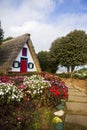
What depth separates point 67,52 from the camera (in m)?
33.9

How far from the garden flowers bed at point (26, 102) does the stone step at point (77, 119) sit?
1011 mm

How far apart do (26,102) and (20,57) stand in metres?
19.6

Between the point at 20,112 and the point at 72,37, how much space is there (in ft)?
99.2

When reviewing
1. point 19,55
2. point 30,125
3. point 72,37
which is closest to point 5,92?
point 30,125

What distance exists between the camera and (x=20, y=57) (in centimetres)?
2683

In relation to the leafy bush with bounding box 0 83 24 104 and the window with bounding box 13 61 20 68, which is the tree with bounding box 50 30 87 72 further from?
the leafy bush with bounding box 0 83 24 104

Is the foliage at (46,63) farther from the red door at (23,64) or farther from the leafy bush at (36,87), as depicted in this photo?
the leafy bush at (36,87)

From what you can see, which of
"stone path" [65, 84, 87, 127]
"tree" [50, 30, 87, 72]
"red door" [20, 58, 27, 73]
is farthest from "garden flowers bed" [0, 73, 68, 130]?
"tree" [50, 30, 87, 72]

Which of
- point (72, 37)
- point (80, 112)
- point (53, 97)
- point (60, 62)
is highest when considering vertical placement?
point (72, 37)

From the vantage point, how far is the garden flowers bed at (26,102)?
6023 millimetres

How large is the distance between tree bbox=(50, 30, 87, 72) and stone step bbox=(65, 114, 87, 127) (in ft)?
85.8

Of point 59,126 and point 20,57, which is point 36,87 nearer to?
point 59,126

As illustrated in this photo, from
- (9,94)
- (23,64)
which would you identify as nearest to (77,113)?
(9,94)

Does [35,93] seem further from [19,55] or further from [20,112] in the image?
[19,55]
